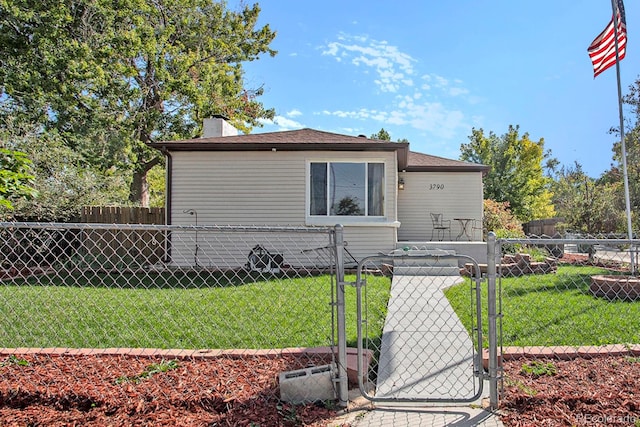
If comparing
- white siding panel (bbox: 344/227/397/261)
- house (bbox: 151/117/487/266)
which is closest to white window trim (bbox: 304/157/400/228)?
house (bbox: 151/117/487/266)

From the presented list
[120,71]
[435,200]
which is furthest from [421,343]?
[120,71]

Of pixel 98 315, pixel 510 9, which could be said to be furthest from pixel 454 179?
pixel 98 315

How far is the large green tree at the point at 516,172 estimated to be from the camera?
74.6 feet

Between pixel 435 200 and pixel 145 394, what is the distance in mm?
12576

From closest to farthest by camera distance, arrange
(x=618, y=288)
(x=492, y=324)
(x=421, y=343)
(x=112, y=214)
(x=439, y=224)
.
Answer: (x=492, y=324) < (x=421, y=343) < (x=618, y=288) < (x=112, y=214) < (x=439, y=224)

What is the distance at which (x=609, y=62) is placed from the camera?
917 centimetres

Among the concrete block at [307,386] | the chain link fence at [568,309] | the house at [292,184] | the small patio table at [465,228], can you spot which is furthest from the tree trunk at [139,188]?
the concrete block at [307,386]

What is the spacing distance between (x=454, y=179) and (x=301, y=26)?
387 inches

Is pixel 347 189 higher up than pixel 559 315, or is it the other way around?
pixel 347 189

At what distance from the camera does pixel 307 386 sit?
8.59 ft

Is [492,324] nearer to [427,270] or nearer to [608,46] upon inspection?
[427,270]

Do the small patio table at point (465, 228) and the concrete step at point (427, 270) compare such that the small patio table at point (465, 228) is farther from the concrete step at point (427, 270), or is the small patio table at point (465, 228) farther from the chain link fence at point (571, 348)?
the chain link fence at point (571, 348)

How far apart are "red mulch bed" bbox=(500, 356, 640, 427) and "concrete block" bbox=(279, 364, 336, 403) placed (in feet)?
3.74

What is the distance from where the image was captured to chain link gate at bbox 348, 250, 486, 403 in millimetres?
2650
